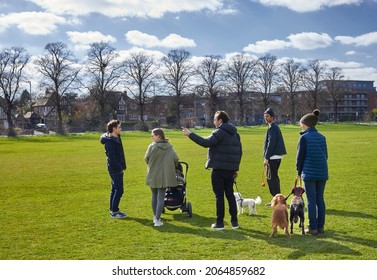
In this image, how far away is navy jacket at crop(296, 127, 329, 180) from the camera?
7.24m

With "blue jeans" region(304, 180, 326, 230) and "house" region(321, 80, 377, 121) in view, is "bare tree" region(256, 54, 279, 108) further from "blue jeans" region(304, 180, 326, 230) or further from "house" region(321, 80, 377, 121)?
"blue jeans" region(304, 180, 326, 230)

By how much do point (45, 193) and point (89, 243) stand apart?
6.20 meters

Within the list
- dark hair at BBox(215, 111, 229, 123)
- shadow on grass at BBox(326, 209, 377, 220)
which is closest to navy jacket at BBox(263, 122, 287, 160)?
shadow on grass at BBox(326, 209, 377, 220)

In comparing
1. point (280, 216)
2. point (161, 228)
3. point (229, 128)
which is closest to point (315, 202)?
point (280, 216)

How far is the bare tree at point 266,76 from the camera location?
87812 millimetres

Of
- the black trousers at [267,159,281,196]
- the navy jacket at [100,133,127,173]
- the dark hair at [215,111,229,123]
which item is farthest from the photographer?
the black trousers at [267,159,281,196]

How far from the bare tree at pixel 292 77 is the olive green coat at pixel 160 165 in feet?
263

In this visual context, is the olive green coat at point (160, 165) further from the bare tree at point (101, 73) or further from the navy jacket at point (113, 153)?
the bare tree at point (101, 73)

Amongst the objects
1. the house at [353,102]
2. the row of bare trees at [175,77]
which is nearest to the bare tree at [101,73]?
the row of bare trees at [175,77]

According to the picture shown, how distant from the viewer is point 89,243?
7062 mm

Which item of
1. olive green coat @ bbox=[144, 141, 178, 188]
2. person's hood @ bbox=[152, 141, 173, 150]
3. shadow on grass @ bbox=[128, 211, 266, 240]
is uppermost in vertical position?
person's hood @ bbox=[152, 141, 173, 150]

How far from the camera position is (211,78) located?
302 ft

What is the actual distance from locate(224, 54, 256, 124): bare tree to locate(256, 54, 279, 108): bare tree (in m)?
2.03
